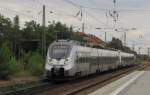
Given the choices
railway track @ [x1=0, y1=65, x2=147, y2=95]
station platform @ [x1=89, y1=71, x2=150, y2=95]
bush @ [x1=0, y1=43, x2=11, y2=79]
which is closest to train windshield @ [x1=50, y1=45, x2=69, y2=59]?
railway track @ [x1=0, y1=65, x2=147, y2=95]

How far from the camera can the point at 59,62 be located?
34.9m

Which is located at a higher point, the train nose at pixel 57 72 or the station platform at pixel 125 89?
the train nose at pixel 57 72

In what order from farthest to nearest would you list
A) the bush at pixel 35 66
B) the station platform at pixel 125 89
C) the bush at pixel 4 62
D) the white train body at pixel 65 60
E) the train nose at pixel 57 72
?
the bush at pixel 35 66, the bush at pixel 4 62, the white train body at pixel 65 60, the train nose at pixel 57 72, the station platform at pixel 125 89

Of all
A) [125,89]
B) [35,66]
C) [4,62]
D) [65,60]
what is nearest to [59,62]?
[65,60]

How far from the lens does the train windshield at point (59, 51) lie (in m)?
35.2

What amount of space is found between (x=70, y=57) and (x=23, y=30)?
8287 cm

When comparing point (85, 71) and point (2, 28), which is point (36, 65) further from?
point (2, 28)

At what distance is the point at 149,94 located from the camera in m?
22.3

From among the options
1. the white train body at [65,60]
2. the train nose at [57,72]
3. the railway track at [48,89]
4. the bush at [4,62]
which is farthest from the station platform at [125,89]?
the bush at [4,62]

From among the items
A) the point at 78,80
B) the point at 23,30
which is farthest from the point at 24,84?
the point at 23,30

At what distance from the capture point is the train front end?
3440 centimetres

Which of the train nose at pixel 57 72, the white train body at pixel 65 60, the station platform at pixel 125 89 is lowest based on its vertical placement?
the station platform at pixel 125 89

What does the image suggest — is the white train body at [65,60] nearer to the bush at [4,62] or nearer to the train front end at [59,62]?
the train front end at [59,62]

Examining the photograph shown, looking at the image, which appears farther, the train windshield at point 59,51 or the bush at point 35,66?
the bush at point 35,66
